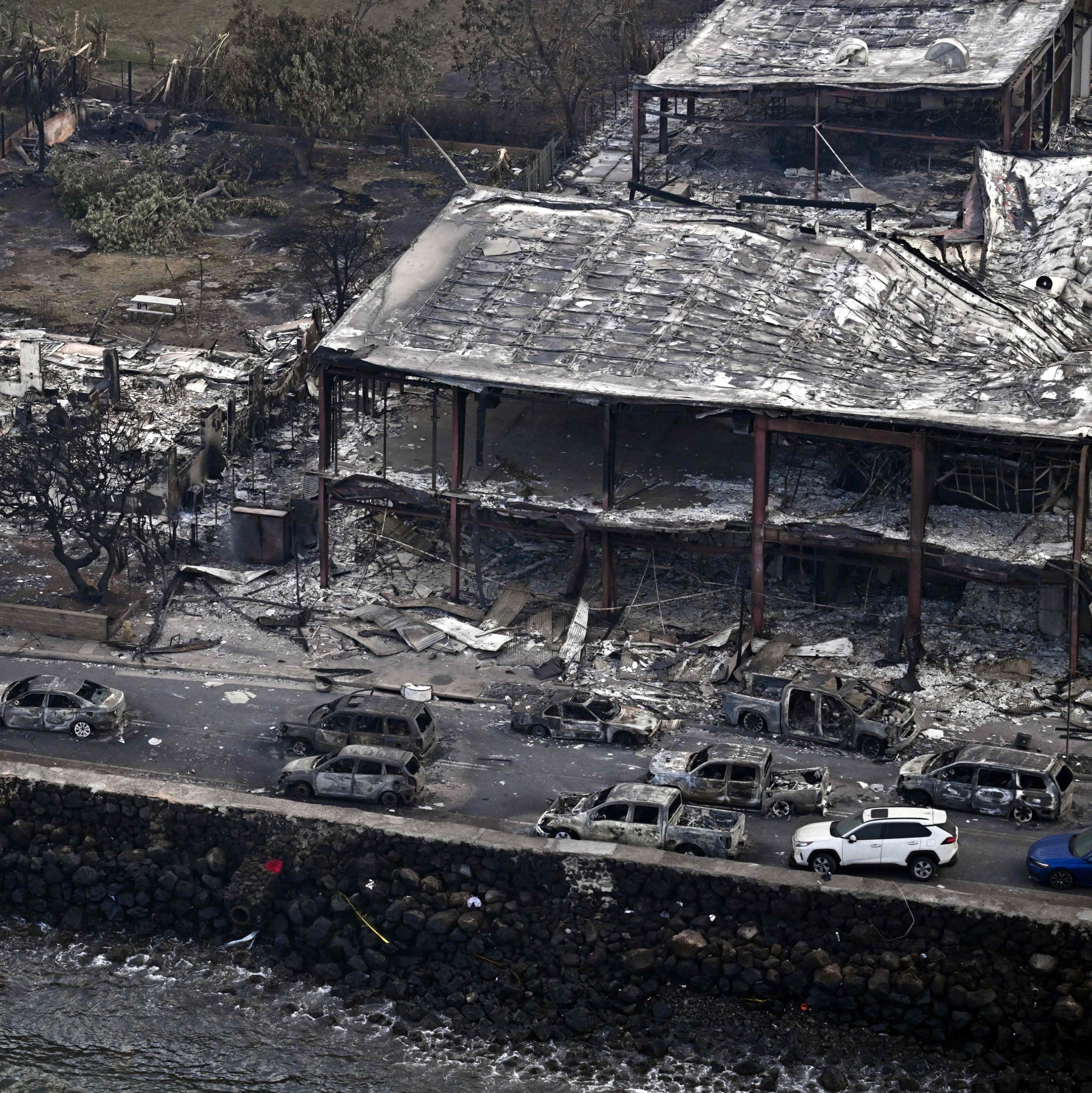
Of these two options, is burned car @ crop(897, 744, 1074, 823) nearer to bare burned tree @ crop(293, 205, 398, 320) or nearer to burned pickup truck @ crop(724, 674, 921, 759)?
burned pickup truck @ crop(724, 674, 921, 759)

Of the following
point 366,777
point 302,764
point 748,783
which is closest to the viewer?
point 748,783

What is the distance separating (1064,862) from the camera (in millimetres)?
36844

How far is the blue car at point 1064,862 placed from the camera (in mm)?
36750

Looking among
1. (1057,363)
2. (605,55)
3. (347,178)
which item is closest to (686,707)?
(1057,363)

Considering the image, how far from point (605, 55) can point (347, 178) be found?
45.3 feet

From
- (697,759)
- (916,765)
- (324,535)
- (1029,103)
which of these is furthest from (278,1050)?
(1029,103)

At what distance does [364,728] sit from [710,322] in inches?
543

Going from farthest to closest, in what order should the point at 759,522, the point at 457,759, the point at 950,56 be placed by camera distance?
the point at 950,56 < the point at 759,522 < the point at 457,759

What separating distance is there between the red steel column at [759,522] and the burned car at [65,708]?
14.3 metres

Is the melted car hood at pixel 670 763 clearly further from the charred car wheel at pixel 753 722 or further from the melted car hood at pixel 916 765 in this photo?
the melted car hood at pixel 916 765

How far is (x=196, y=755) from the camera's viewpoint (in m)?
42.5

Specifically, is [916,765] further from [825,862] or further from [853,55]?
[853,55]

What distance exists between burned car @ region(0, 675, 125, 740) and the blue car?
760 inches

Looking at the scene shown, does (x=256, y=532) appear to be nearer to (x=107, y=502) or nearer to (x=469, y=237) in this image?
(x=107, y=502)
